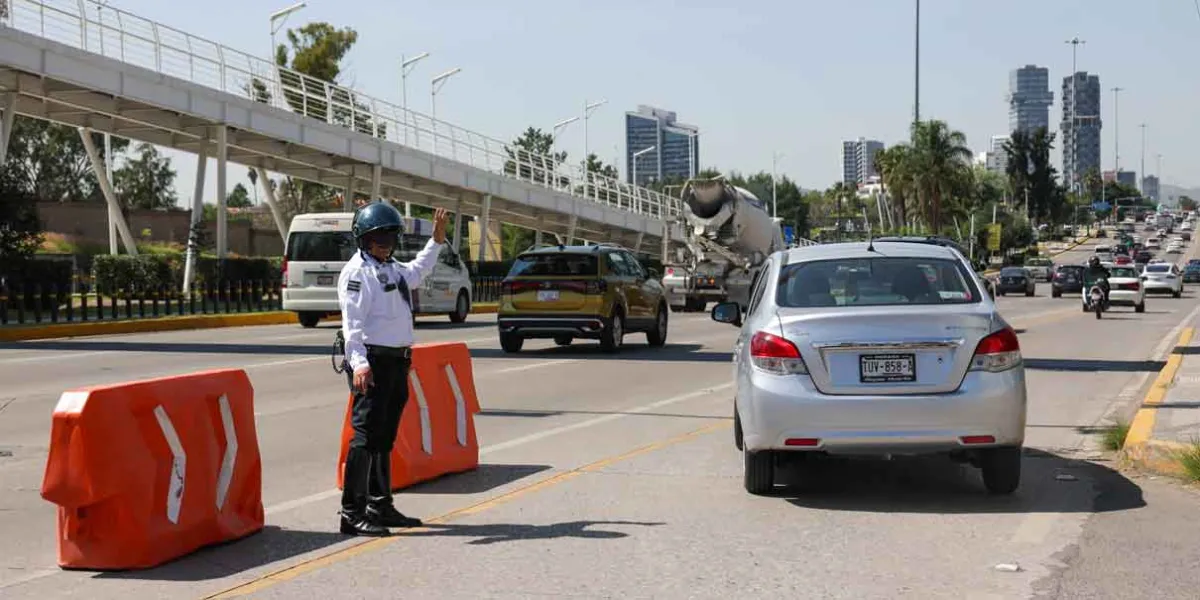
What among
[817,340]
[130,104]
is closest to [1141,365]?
[817,340]

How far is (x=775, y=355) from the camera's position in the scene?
28.8 feet

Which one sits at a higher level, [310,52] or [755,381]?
[310,52]

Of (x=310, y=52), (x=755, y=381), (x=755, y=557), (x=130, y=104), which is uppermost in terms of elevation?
(x=310, y=52)

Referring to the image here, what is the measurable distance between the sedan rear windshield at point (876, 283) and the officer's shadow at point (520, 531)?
76.8 inches

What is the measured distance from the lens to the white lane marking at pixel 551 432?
9.05m

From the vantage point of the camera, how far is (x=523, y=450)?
11.7m

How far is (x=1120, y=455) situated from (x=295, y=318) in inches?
1097

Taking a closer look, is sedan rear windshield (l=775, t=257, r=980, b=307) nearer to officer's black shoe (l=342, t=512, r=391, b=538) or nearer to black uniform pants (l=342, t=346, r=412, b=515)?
black uniform pants (l=342, t=346, r=412, b=515)

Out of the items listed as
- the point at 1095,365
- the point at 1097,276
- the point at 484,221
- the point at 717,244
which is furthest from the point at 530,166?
the point at 1095,365

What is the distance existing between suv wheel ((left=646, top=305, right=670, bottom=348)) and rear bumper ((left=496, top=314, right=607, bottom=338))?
234cm

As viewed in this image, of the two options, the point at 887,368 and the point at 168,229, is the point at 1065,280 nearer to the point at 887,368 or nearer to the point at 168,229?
the point at 168,229

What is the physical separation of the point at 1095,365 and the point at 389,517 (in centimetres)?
1525

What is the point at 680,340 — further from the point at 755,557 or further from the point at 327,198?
the point at 327,198

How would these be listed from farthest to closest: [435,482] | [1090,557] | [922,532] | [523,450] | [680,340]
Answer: [680,340], [523,450], [435,482], [922,532], [1090,557]
